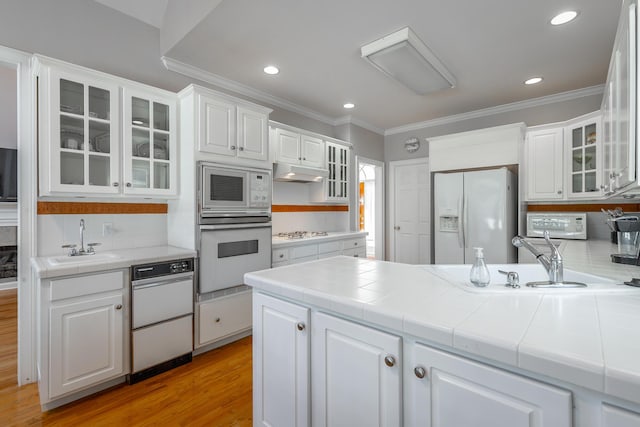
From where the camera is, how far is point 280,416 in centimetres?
143

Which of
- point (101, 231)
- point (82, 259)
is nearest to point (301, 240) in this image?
point (101, 231)

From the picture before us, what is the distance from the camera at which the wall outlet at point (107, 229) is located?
259 cm

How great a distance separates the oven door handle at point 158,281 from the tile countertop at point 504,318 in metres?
1.17

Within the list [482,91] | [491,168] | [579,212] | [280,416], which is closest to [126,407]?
[280,416]

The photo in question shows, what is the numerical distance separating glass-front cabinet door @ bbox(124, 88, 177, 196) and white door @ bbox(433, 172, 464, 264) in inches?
121

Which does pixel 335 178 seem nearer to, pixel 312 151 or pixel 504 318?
pixel 312 151

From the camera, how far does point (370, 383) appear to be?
1.10 meters

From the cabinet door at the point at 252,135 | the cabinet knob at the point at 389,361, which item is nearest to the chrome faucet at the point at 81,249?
the cabinet door at the point at 252,135

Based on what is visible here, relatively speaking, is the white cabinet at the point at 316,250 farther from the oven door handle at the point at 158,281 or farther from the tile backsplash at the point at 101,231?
the tile backsplash at the point at 101,231

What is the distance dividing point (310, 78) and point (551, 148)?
9.27 feet

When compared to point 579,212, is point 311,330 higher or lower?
lower

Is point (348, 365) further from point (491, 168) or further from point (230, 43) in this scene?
point (491, 168)

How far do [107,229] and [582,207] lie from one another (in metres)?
4.93

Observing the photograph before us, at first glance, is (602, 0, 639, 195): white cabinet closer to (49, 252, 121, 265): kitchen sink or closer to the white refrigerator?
the white refrigerator
